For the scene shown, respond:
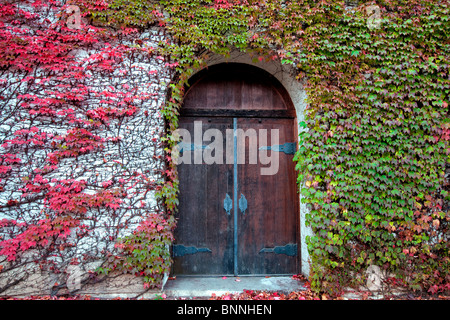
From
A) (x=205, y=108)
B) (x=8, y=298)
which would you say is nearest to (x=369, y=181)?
(x=205, y=108)

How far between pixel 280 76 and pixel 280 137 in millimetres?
886

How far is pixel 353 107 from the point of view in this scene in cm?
311

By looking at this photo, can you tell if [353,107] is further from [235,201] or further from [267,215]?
[235,201]

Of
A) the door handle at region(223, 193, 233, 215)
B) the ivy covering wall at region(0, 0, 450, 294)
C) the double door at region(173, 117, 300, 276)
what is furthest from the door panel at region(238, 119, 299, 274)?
the ivy covering wall at region(0, 0, 450, 294)

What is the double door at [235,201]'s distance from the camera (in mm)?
3431

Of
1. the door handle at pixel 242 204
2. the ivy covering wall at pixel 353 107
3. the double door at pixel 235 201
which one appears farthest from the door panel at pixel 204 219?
the ivy covering wall at pixel 353 107

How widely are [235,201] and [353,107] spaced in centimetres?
198

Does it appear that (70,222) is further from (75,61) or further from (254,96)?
(254,96)

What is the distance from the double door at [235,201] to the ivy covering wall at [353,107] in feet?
1.32

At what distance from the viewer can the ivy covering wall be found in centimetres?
299

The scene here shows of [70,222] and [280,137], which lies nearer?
[70,222]

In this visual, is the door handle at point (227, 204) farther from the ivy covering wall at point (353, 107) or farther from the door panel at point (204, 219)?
the ivy covering wall at point (353, 107)

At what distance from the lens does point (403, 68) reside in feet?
10.2

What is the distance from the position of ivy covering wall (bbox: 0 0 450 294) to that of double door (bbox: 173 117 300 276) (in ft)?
1.32
